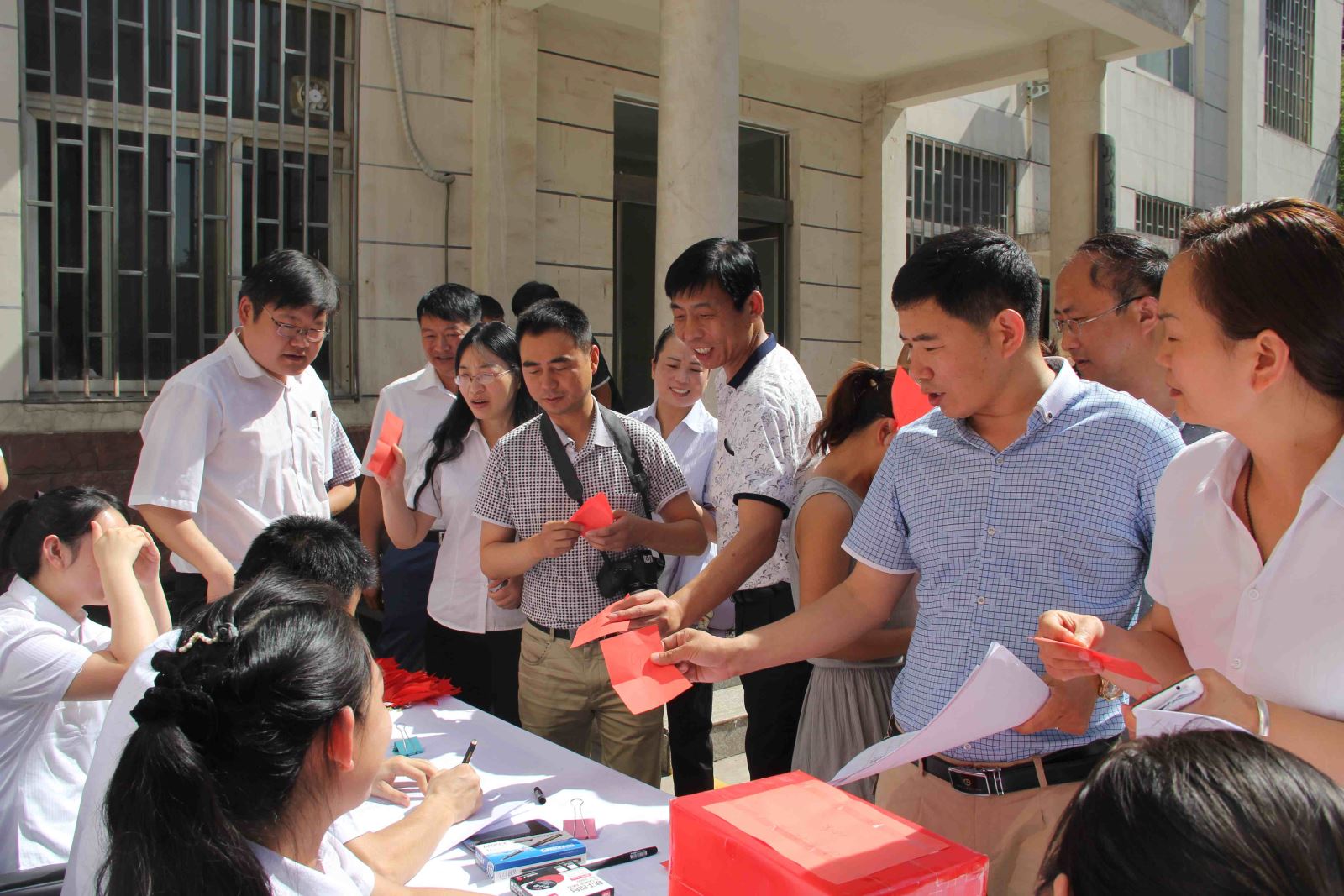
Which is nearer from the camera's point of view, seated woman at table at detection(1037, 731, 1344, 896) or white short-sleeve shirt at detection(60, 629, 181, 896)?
seated woman at table at detection(1037, 731, 1344, 896)

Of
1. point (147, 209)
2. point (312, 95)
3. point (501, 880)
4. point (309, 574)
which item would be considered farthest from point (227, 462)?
point (312, 95)

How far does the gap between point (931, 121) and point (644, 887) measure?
8273 mm

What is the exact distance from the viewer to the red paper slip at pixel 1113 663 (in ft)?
4.52

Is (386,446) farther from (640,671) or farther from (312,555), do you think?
(640,671)

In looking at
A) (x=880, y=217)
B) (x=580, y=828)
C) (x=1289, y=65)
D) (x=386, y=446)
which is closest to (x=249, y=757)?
(x=580, y=828)

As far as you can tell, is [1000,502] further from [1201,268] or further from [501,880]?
[501,880]

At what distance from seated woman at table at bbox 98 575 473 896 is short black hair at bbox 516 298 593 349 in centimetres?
150

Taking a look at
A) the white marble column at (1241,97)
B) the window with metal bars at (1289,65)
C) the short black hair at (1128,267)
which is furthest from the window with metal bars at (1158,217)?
the short black hair at (1128,267)

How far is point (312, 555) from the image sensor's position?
2.15 metres

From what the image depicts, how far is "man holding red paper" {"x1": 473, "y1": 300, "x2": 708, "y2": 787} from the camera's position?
271 centimetres

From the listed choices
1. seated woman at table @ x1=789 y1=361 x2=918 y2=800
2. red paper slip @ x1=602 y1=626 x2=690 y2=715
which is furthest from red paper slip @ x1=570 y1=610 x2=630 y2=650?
seated woman at table @ x1=789 y1=361 x2=918 y2=800

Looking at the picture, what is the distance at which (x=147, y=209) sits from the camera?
4.94m

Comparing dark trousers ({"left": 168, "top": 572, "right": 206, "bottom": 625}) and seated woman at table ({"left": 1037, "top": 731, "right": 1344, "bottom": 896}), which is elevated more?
seated woman at table ({"left": 1037, "top": 731, "right": 1344, "bottom": 896})

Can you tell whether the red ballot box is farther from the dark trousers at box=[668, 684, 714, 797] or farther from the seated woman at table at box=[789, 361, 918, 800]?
the dark trousers at box=[668, 684, 714, 797]
